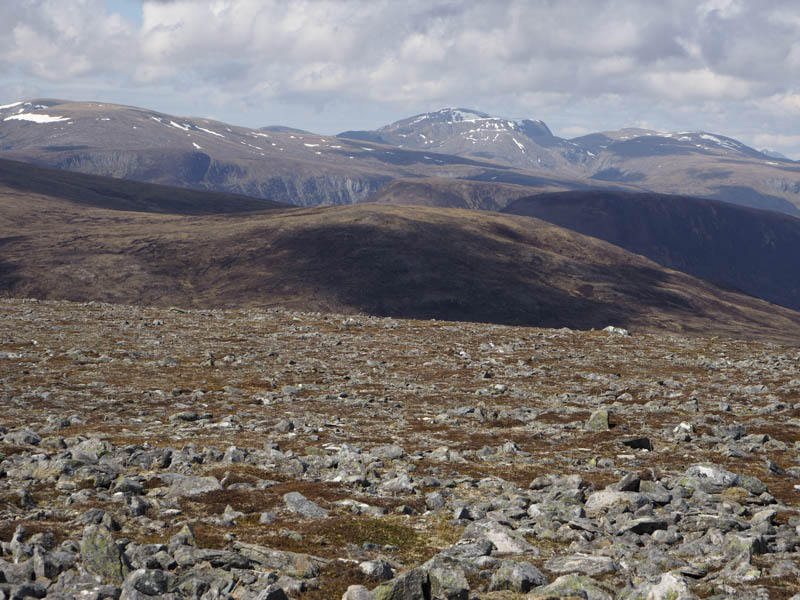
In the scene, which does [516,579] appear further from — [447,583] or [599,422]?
[599,422]

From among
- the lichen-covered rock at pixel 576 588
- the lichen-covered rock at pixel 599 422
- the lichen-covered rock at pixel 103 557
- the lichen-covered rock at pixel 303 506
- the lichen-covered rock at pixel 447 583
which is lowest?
the lichen-covered rock at pixel 599 422

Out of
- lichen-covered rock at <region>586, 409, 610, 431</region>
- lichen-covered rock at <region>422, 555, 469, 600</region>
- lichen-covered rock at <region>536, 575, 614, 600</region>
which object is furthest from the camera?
lichen-covered rock at <region>586, 409, 610, 431</region>

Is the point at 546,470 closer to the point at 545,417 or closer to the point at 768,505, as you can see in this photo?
the point at 768,505


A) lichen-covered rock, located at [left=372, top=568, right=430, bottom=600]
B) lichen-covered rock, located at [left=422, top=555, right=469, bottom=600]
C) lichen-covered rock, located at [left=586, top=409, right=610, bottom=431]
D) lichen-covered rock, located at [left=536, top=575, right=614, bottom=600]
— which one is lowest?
lichen-covered rock, located at [left=586, top=409, right=610, bottom=431]

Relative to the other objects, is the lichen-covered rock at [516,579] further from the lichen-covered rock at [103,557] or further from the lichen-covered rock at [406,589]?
the lichen-covered rock at [103,557]

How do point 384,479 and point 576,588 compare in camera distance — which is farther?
point 384,479

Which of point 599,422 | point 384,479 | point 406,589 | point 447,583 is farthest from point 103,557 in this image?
point 599,422

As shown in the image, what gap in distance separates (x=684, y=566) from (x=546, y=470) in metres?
9.43

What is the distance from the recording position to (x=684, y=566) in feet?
47.0

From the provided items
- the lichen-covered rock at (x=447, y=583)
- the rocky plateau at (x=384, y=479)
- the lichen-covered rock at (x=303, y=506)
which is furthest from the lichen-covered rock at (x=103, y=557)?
the lichen-covered rock at (x=447, y=583)

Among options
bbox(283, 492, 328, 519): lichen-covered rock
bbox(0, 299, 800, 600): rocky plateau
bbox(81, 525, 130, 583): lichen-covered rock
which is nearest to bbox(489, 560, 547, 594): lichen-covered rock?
bbox(0, 299, 800, 600): rocky plateau

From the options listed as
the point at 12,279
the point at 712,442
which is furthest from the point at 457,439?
the point at 12,279

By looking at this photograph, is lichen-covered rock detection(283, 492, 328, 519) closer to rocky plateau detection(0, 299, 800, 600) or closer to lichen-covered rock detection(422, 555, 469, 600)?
rocky plateau detection(0, 299, 800, 600)

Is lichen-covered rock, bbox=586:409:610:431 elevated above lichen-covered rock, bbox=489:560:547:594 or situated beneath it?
situated beneath
